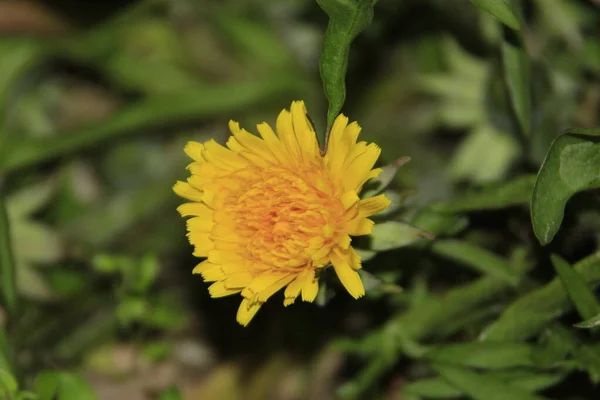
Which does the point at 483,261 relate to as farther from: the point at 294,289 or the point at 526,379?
the point at 294,289

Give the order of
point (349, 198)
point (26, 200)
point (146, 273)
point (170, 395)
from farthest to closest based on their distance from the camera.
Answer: point (26, 200), point (146, 273), point (170, 395), point (349, 198)

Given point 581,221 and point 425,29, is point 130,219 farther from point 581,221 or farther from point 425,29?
point 581,221

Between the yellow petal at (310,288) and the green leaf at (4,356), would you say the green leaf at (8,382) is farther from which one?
the yellow petal at (310,288)

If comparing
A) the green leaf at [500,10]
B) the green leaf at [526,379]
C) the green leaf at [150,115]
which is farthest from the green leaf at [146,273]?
the green leaf at [500,10]

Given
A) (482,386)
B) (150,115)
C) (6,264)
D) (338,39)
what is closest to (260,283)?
(338,39)

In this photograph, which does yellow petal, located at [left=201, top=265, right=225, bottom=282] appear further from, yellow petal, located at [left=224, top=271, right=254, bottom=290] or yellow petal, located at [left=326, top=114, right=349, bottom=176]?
yellow petal, located at [left=326, top=114, right=349, bottom=176]

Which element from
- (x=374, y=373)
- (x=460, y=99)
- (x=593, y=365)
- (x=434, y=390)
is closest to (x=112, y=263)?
(x=374, y=373)

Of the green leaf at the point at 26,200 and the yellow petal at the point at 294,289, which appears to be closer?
the yellow petal at the point at 294,289
